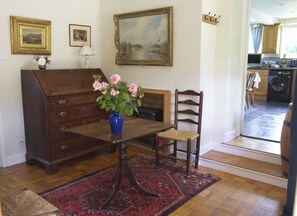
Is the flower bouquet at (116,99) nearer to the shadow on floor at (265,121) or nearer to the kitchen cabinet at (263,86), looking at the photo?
the shadow on floor at (265,121)

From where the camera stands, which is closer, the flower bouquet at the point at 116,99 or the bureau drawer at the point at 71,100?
the flower bouquet at the point at 116,99

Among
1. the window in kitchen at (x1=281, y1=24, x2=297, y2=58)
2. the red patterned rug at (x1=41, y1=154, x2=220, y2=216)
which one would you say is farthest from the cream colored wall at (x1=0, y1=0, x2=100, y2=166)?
the window in kitchen at (x1=281, y1=24, x2=297, y2=58)

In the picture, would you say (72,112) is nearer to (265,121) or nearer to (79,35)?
(79,35)

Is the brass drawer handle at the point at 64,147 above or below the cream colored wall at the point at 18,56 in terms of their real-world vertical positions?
below

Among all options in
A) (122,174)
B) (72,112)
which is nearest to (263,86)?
(72,112)

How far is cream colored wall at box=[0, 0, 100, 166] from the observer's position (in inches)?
131

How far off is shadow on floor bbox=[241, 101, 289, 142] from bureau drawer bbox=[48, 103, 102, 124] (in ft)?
7.59

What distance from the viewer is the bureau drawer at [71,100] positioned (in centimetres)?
324

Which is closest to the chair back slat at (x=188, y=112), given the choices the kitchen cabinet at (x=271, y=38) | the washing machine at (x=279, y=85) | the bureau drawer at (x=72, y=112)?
the bureau drawer at (x=72, y=112)

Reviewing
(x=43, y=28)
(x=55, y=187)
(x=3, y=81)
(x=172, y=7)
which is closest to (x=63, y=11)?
(x=43, y=28)

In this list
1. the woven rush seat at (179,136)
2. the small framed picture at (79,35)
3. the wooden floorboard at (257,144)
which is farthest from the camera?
the small framed picture at (79,35)

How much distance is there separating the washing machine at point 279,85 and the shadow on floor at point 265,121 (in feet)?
1.03

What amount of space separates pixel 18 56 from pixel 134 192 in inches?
89.2

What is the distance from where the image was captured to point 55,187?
2.88 metres
